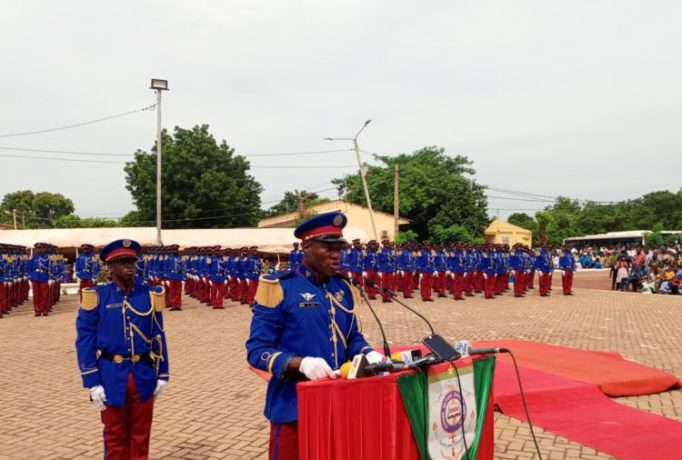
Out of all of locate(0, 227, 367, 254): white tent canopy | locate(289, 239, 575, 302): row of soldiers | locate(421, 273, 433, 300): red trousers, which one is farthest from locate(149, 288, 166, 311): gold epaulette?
locate(0, 227, 367, 254): white tent canopy

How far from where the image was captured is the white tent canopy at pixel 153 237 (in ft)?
91.5

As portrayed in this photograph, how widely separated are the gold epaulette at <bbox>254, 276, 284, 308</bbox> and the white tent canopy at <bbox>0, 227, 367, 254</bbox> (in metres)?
25.8

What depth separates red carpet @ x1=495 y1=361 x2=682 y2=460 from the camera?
4672 mm

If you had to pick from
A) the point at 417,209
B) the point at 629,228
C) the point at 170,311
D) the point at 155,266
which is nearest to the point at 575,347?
the point at 170,311

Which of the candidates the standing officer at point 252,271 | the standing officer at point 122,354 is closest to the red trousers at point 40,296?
the standing officer at point 252,271

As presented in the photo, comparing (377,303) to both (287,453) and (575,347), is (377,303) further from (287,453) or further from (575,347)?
(287,453)

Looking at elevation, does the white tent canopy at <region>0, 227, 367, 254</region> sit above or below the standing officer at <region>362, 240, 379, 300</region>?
above

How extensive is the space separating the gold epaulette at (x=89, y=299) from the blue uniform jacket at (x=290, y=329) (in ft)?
5.08

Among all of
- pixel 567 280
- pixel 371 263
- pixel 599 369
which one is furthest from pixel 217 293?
pixel 567 280

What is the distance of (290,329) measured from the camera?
9.10ft

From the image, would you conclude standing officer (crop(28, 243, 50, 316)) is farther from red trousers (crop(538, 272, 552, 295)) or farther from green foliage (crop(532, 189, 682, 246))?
green foliage (crop(532, 189, 682, 246))

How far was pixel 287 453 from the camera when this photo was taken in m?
2.63

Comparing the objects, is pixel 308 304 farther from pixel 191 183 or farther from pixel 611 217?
pixel 611 217

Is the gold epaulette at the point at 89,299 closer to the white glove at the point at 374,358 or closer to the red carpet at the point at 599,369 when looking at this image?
the white glove at the point at 374,358
